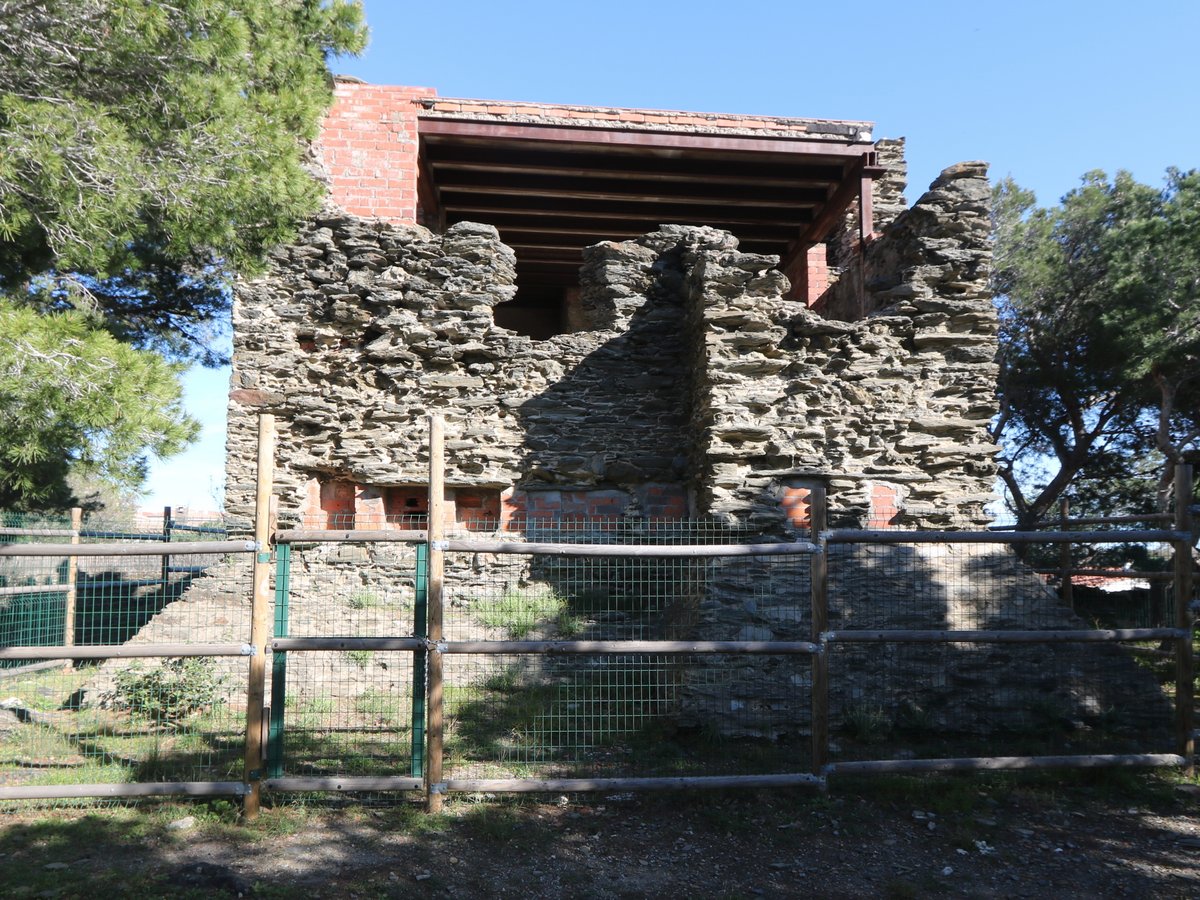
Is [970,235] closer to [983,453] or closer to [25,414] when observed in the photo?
[983,453]

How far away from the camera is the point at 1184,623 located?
5379 mm

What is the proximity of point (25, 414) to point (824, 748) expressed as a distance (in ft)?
18.7

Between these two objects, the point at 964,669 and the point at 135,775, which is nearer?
the point at 135,775

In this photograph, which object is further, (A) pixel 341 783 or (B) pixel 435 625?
(B) pixel 435 625

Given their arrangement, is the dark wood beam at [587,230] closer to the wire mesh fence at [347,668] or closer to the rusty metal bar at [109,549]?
the wire mesh fence at [347,668]

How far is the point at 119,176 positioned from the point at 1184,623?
317 inches

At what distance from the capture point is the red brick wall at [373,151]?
10.3 metres

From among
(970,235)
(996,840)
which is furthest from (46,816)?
(970,235)

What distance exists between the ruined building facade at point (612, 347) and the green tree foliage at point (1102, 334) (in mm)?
5600

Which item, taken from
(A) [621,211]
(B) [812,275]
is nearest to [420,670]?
(A) [621,211]

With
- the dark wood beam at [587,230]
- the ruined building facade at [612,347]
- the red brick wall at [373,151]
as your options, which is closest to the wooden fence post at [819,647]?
the ruined building facade at [612,347]

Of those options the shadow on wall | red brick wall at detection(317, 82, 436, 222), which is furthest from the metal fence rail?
red brick wall at detection(317, 82, 436, 222)

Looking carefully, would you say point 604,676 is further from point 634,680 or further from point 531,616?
point 531,616

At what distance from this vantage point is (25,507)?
40.0ft
